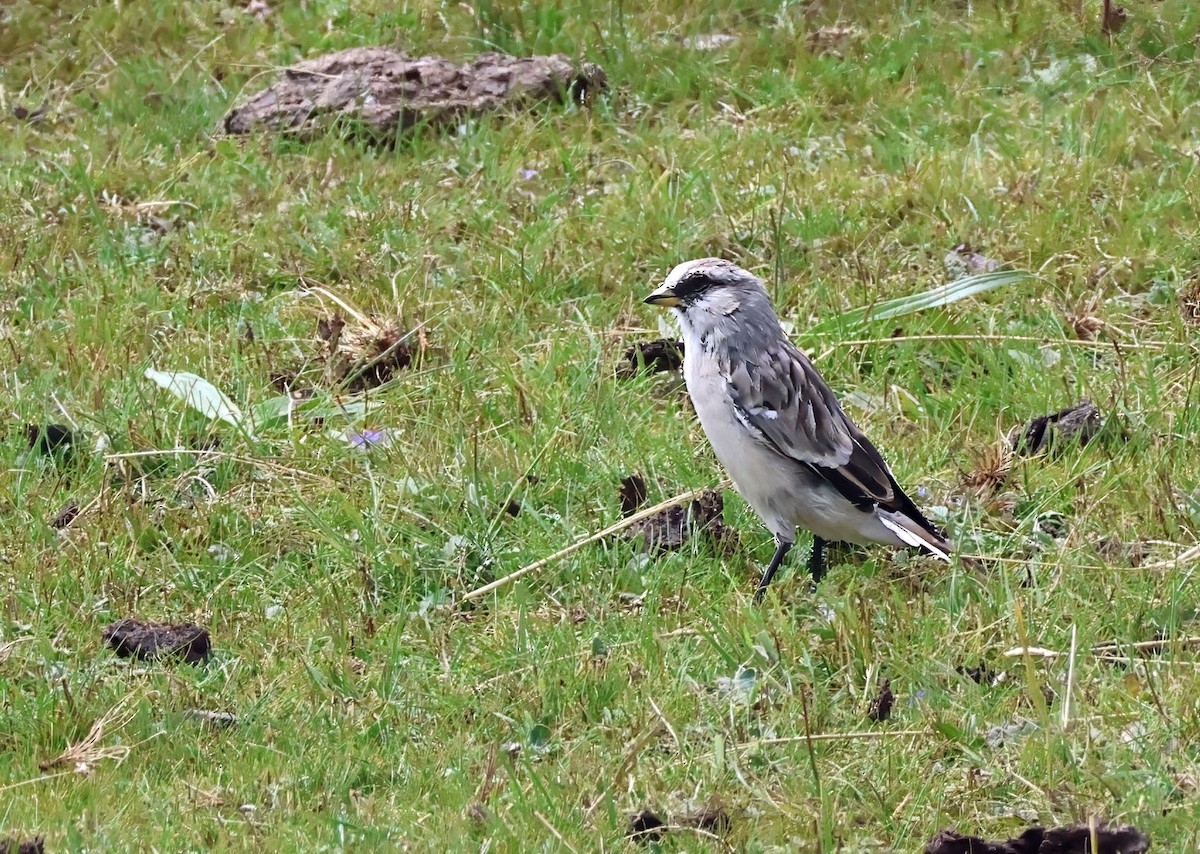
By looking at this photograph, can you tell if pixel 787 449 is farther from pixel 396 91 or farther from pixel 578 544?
pixel 396 91

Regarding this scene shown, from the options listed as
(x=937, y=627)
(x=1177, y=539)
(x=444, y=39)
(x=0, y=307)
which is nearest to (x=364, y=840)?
(x=937, y=627)

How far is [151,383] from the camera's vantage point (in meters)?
6.93

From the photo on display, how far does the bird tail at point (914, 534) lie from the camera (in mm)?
5508

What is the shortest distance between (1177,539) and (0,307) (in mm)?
5030

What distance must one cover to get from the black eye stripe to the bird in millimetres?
136

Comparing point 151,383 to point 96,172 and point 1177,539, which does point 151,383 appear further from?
point 1177,539

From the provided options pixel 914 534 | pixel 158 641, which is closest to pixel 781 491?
pixel 914 534

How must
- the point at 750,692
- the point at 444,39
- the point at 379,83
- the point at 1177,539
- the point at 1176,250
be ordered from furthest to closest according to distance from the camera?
the point at 444,39
the point at 379,83
the point at 1176,250
the point at 1177,539
the point at 750,692

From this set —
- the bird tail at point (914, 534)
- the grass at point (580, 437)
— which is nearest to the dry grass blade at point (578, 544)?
the grass at point (580, 437)

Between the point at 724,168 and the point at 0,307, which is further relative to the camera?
the point at 724,168

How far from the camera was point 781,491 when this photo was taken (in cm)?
570

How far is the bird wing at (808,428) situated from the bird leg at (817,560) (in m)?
0.31

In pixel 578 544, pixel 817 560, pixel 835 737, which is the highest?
pixel 835 737

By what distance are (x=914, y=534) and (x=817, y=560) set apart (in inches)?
16.6
